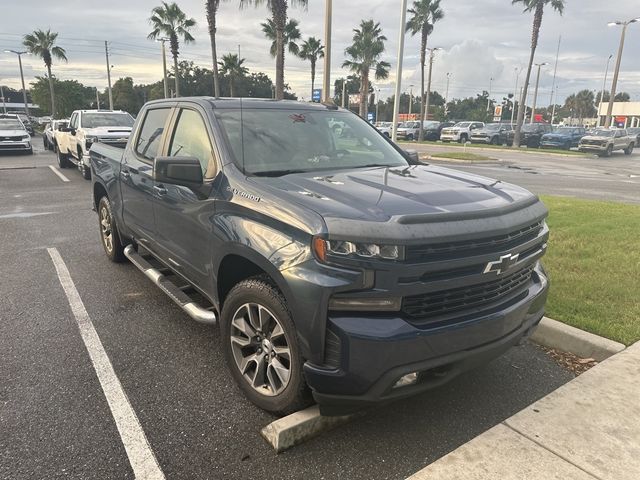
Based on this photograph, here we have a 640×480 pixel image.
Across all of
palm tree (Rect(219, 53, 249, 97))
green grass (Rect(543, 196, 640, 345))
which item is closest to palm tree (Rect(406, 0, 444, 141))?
palm tree (Rect(219, 53, 249, 97))

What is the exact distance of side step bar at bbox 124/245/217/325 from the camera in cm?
348

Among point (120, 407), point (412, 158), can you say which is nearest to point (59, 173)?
point (412, 158)

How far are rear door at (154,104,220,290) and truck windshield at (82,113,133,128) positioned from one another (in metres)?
11.7

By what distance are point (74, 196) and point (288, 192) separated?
32.8ft

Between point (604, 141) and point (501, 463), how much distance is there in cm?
3327

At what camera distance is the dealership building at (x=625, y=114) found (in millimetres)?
73825

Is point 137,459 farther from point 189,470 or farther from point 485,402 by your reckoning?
point 485,402

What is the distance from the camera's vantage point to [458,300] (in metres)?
2.64

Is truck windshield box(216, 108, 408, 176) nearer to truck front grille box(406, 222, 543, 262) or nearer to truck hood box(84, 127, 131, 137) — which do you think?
truck front grille box(406, 222, 543, 262)

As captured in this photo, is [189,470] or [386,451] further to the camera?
[386,451]

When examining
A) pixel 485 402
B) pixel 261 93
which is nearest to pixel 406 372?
pixel 485 402

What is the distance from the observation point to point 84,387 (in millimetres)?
3369

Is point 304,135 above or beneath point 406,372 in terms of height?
above

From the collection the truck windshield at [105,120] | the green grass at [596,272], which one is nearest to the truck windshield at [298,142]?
the green grass at [596,272]
